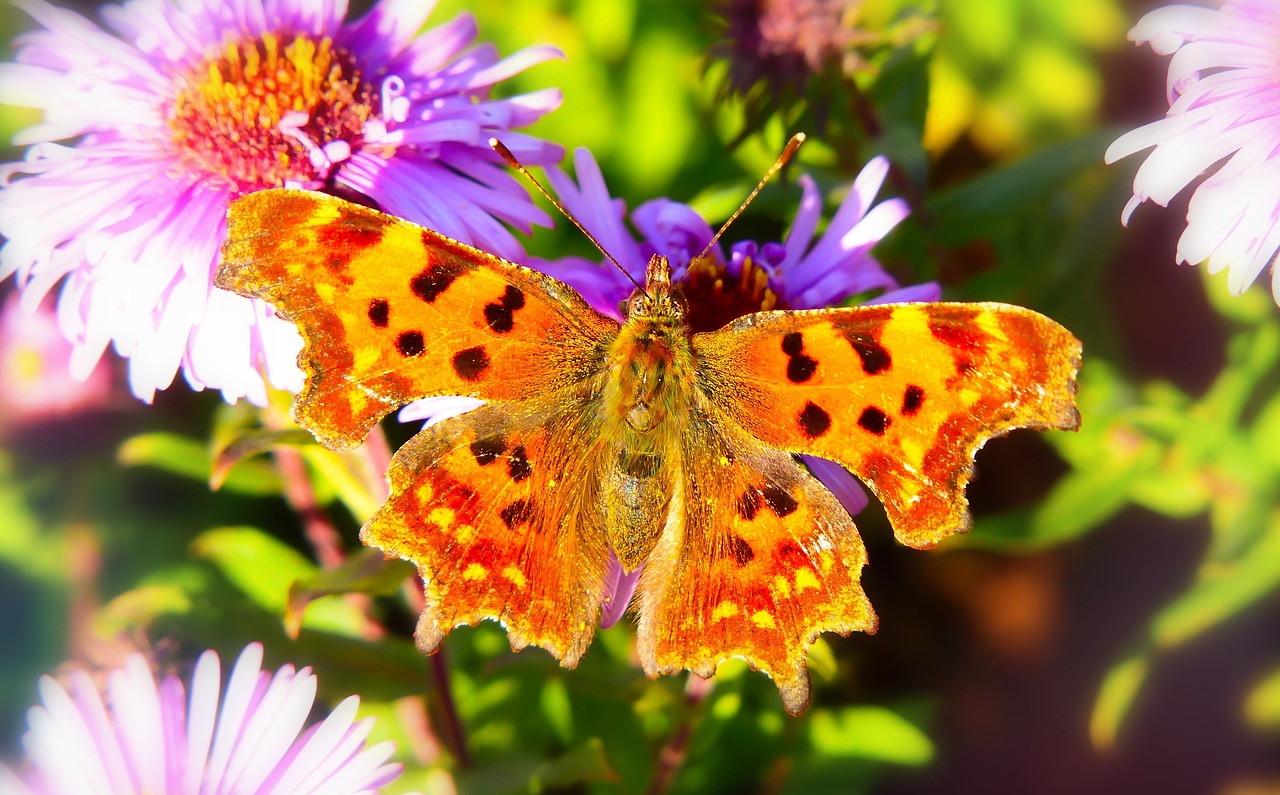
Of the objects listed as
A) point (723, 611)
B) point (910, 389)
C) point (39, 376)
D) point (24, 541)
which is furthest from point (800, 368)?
point (24, 541)

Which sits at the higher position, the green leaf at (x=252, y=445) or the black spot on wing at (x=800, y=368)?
the black spot on wing at (x=800, y=368)

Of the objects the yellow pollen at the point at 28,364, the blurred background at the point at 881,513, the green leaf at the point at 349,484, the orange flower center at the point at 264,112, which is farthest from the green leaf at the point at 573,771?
the yellow pollen at the point at 28,364

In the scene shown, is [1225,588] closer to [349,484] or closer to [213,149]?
[349,484]

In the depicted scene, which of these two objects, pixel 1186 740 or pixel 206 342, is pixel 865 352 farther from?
pixel 1186 740

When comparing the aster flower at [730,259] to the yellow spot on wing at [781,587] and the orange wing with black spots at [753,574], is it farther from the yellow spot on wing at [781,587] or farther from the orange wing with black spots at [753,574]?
the yellow spot on wing at [781,587]

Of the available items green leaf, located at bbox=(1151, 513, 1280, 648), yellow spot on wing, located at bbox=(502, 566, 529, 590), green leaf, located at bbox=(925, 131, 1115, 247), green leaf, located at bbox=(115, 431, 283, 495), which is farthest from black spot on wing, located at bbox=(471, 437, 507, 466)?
green leaf, located at bbox=(1151, 513, 1280, 648)

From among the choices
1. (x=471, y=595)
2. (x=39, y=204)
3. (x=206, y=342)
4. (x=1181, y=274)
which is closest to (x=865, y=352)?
(x=471, y=595)
